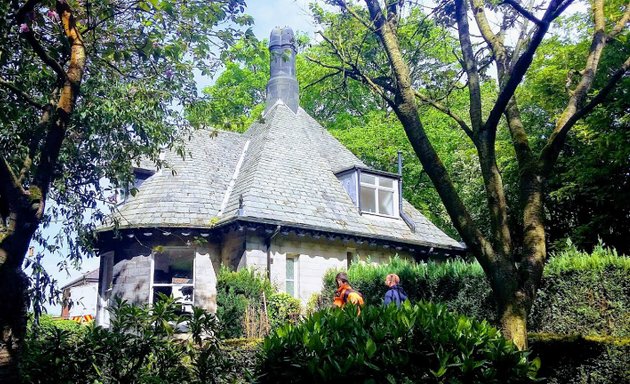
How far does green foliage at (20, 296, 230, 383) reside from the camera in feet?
16.1

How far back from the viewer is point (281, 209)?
15484 millimetres

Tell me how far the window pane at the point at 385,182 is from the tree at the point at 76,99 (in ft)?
32.3

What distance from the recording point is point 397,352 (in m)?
4.24

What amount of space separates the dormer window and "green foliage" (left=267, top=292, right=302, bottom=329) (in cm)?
477

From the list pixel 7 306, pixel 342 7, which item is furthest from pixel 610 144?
pixel 7 306

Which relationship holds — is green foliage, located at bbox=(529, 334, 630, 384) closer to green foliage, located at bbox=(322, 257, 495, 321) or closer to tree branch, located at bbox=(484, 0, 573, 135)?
green foliage, located at bbox=(322, 257, 495, 321)

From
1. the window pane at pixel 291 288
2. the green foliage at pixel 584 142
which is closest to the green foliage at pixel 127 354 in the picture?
the window pane at pixel 291 288

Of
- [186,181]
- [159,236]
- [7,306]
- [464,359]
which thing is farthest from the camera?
[186,181]

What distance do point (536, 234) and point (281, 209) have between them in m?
9.71

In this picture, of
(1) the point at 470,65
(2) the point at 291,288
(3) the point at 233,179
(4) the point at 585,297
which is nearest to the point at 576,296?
(4) the point at 585,297

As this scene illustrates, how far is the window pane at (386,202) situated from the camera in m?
18.6

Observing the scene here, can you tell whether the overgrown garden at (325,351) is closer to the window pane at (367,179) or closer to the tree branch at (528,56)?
the tree branch at (528,56)

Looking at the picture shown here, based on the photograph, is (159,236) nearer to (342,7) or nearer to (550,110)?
(342,7)

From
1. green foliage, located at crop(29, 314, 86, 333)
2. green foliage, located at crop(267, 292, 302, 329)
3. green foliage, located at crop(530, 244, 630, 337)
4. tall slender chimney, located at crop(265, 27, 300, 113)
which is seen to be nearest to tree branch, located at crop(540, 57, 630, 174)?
green foliage, located at crop(530, 244, 630, 337)
